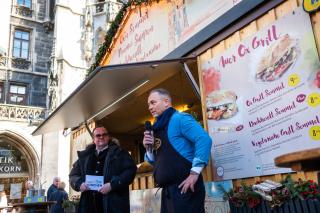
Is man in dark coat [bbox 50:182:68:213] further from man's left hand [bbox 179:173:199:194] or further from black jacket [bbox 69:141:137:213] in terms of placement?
man's left hand [bbox 179:173:199:194]

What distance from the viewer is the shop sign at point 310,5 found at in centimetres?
306

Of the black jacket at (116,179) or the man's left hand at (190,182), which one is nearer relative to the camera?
the man's left hand at (190,182)

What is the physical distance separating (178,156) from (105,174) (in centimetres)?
139

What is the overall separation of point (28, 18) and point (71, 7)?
120 inches

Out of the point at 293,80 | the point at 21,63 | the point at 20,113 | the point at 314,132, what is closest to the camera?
the point at 314,132

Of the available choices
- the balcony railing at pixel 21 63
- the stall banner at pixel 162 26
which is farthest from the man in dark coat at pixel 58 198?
the balcony railing at pixel 21 63

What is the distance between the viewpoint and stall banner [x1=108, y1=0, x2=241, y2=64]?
4.75 m

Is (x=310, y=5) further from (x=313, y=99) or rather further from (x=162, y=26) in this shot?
(x=162, y=26)

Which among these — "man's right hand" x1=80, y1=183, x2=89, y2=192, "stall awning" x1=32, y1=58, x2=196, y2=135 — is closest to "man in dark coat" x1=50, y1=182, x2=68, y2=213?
"stall awning" x1=32, y1=58, x2=196, y2=135

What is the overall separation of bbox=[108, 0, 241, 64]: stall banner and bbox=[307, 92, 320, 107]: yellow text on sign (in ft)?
5.44

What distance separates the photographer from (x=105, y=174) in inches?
152

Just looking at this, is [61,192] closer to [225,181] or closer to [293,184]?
[225,181]

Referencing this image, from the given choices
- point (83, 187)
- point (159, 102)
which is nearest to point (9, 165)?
point (83, 187)

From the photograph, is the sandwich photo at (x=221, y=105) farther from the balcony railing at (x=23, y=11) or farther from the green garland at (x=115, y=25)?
the balcony railing at (x=23, y=11)
